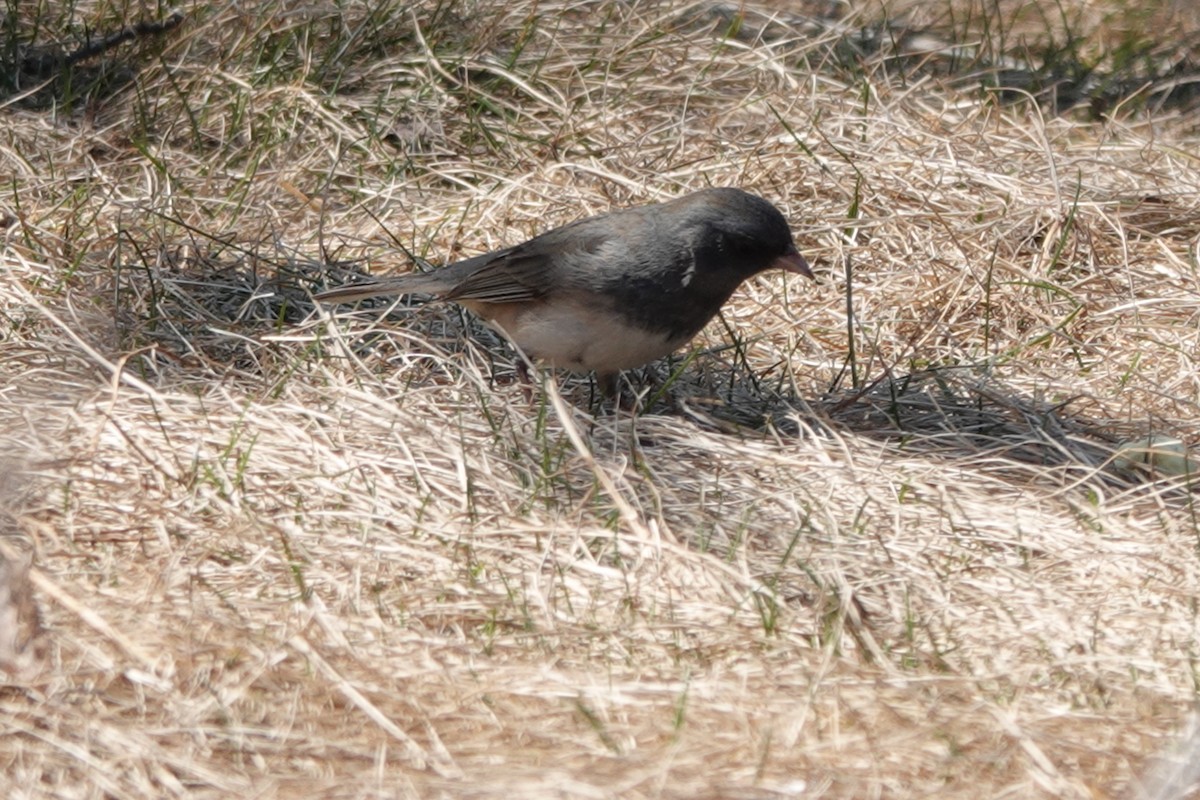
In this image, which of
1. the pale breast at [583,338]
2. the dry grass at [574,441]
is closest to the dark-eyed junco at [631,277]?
the pale breast at [583,338]

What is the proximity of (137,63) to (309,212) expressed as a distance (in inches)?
40.2

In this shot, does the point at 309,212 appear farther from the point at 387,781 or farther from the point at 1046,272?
the point at 387,781

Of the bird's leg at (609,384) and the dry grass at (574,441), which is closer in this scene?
the dry grass at (574,441)

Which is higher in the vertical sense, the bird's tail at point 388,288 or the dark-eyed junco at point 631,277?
the dark-eyed junco at point 631,277

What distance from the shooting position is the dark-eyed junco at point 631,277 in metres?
3.66

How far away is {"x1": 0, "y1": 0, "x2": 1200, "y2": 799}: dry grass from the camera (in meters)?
2.41

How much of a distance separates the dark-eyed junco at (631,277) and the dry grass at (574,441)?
157 mm

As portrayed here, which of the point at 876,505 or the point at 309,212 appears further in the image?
the point at 309,212

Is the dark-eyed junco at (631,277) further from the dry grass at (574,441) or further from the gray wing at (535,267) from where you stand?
the dry grass at (574,441)

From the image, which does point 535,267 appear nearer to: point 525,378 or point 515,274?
point 515,274

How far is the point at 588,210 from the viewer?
4746mm

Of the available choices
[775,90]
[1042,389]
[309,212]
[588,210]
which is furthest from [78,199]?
[1042,389]

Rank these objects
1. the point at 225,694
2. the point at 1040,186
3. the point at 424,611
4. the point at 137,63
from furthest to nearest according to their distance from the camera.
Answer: the point at 137,63
the point at 1040,186
the point at 424,611
the point at 225,694

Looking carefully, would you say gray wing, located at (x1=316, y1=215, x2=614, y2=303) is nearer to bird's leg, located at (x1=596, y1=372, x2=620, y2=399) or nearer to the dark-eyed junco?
the dark-eyed junco
